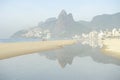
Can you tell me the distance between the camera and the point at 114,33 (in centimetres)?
526

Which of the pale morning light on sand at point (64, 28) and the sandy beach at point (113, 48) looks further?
the sandy beach at point (113, 48)

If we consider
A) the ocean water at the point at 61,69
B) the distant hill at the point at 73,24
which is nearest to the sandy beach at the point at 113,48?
the ocean water at the point at 61,69

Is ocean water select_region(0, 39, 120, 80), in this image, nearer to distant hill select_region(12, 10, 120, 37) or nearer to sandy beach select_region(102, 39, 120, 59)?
sandy beach select_region(102, 39, 120, 59)

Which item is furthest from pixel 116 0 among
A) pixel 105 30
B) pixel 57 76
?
pixel 57 76

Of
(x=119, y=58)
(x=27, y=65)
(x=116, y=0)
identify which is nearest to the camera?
(x=116, y=0)

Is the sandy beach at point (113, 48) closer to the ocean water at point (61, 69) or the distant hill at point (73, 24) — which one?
the ocean water at point (61, 69)

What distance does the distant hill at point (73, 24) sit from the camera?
16.1ft

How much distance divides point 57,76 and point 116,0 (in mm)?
2170

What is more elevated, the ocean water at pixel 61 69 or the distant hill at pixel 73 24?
the distant hill at pixel 73 24

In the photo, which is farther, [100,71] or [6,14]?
[6,14]

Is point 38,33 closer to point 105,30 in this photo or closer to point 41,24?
point 41,24

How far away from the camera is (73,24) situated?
518 centimetres

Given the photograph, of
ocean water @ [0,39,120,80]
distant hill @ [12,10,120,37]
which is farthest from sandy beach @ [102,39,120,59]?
distant hill @ [12,10,120,37]

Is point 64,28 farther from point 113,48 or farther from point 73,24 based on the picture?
point 113,48
